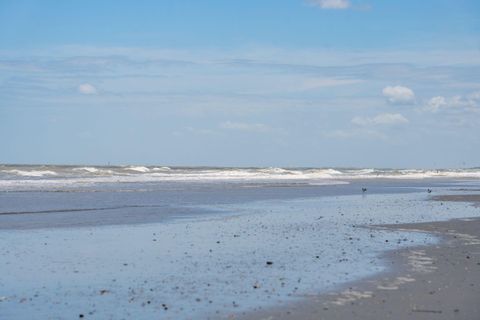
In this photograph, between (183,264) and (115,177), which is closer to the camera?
(183,264)

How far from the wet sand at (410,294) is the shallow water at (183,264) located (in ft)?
1.65

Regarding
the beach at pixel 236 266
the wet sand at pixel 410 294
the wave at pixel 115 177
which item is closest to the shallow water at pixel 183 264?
the beach at pixel 236 266

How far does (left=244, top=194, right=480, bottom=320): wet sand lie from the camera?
948 cm

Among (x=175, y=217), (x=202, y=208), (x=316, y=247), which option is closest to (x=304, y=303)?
(x=316, y=247)

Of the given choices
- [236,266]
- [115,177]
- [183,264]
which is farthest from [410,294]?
[115,177]

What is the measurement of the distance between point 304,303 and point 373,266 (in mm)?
3932

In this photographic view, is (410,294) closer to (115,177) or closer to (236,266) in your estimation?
(236,266)

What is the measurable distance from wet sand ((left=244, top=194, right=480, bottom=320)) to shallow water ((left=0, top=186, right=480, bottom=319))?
50cm

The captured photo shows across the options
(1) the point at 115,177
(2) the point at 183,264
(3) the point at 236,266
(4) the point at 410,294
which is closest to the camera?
(4) the point at 410,294

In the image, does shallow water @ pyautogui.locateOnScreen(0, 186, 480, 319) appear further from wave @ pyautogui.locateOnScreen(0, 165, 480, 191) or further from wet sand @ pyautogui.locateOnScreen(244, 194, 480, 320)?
wave @ pyautogui.locateOnScreen(0, 165, 480, 191)

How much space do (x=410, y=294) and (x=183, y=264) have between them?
5071mm

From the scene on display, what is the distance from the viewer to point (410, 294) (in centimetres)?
1080

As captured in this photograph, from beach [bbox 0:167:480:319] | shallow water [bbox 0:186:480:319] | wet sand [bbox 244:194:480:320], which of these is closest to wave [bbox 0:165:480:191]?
beach [bbox 0:167:480:319]

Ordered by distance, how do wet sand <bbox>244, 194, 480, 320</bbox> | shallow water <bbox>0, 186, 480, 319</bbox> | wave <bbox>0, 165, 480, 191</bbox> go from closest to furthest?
wet sand <bbox>244, 194, 480, 320</bbox> < shallow water <bbox>0, 186, 480, 319</bbox> < wave <bbox>0, 165, 480, 191</bbox>
